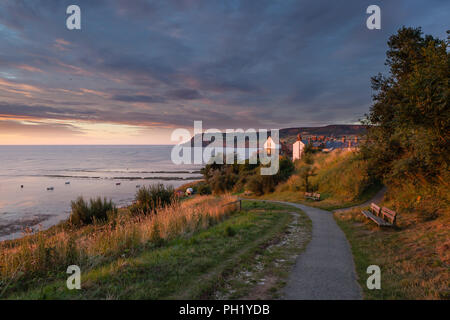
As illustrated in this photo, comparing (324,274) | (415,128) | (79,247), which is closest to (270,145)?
(415,128)

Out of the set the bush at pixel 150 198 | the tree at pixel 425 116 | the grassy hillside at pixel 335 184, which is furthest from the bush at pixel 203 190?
the tree at pixel 425 116

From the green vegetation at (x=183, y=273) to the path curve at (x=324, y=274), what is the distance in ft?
1.00

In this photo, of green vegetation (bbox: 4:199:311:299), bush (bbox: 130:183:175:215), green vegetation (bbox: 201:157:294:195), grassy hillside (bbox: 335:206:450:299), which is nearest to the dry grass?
green vegetation (bbox: 4:199:311:299)

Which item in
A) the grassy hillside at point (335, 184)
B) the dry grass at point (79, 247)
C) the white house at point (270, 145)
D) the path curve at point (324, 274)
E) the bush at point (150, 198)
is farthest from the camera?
the white house at point (270, 145)

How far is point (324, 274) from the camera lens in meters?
5.71

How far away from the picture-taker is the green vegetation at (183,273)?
179 inches

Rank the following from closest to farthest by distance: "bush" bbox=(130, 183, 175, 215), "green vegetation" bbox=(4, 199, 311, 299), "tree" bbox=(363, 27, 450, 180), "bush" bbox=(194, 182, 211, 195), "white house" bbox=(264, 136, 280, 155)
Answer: "green vegetation" bbox=(4, 199, 311, 299)
"tree" bbox=(363, 27, 450, 180)
"bush" bbox=(130, 183, 175, 215)
"bush" bbox=(194, 182, 211, 195)
"white house" bbox=(264, 136, 280, 155)

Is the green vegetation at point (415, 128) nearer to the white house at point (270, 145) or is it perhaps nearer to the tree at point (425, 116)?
the tree at point (425, 116)

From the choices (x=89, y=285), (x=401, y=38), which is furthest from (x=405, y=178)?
(x=89, y=285)

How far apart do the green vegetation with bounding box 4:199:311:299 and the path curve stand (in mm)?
304

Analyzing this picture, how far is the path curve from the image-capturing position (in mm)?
4681

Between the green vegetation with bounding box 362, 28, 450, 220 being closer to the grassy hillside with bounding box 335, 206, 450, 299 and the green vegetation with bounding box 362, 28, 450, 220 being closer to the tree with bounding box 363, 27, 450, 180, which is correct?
the tree with bounding box 363, 27, 450, 180

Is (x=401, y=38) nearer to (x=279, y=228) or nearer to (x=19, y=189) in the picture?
(x=279, y=228)
